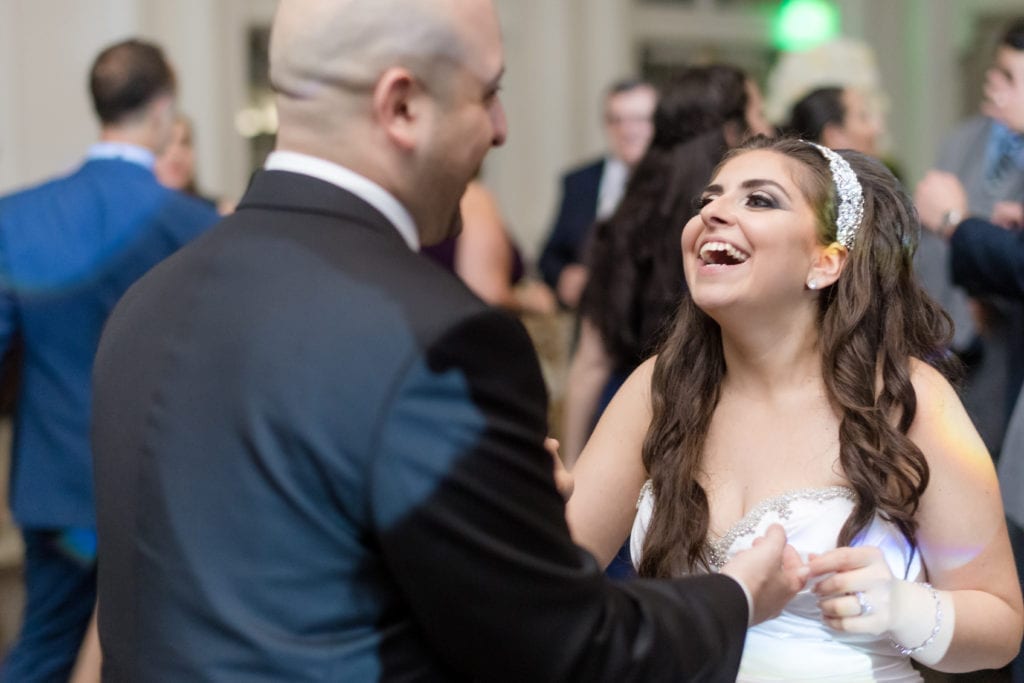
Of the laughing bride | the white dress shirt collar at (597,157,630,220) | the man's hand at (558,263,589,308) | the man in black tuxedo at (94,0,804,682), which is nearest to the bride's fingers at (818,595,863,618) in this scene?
the laughing bride

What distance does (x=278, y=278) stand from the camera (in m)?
1.46

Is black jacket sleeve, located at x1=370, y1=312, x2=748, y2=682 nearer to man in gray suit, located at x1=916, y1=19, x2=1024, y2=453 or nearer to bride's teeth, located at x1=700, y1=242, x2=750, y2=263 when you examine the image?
bride's teeth, located at x1=700, y1=242, x2=750, y2=263

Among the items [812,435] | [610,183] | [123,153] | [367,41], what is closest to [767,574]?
[812,435]

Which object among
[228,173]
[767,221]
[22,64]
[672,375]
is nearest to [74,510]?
[672,375]

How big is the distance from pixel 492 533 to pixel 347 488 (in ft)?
0.50

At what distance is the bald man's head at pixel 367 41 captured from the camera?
57.2 inches

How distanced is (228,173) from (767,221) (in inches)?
219

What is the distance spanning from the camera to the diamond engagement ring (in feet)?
6.20

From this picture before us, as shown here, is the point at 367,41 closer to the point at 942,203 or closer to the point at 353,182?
the point at 353,182

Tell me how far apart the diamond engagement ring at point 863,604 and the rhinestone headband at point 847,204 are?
635 millimetres

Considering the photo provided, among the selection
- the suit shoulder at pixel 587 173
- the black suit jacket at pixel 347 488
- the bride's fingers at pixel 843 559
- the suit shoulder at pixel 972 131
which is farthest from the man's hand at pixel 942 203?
the suit shoulder at pixel 587 173

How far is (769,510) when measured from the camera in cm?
217

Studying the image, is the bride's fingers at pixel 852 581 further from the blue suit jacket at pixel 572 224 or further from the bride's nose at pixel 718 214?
the blue suit jacket at pixel 572 224

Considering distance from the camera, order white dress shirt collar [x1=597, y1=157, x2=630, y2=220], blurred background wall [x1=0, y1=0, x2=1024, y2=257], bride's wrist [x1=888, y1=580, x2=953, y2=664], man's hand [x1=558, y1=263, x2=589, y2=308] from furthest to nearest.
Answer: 1. blurred background wall [x1=0, y1=0, x2=1024, y2=257]
2. white dress shirt collar [x1=597, y1=157, x2=630, y2=220]
3. man's hand [x1=558, y1=263, x2=589, y2=308]
4. bride's wrist [x1=888, y1=580, x2=953, y2=664]
